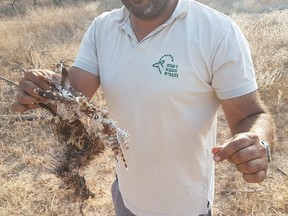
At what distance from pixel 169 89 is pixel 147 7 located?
15.0 inches

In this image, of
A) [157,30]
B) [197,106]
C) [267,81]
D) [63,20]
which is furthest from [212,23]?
[63,20]

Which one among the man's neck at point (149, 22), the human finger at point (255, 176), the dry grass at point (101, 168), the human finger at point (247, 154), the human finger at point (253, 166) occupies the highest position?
the man's neck at point (149, 22)

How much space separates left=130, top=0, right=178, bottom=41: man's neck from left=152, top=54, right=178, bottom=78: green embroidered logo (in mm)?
169

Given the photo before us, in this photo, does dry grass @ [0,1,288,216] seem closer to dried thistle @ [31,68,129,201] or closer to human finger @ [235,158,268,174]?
dried thistle @ [31,68,129,201]

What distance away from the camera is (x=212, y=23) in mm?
1470

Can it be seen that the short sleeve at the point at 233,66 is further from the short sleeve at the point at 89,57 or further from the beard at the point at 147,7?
the short sleeve at the point at 89,57

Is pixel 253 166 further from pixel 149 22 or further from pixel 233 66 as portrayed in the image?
pixel 149 22

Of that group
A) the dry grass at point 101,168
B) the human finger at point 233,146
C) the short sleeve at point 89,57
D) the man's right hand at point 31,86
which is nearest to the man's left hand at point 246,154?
the human finger at point 233,146

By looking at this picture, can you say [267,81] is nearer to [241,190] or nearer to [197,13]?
[241,190]

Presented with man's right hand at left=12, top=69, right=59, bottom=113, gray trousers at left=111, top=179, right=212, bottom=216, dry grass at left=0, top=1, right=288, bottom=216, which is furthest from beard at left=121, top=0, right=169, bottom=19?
gray trousers at left=111, top=179, right=212, bottom=216

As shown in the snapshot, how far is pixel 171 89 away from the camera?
1.53 m

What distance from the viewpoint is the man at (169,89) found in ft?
4.75

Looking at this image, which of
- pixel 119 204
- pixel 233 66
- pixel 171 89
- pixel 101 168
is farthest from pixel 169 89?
pixel 101 168

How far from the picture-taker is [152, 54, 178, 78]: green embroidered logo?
1512mm
